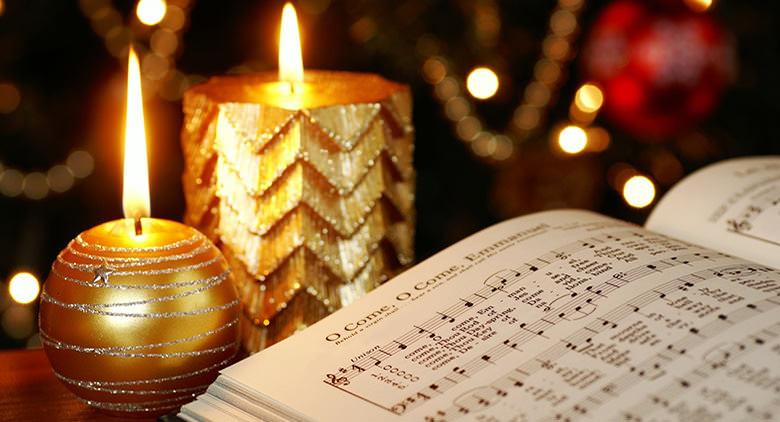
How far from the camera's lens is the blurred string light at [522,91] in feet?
3.88

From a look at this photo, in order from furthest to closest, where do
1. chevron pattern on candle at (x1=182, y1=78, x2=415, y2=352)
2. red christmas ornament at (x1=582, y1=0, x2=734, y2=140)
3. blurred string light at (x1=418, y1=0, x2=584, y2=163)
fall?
1. blurred string light at (x1=418, y1=0, x2=584, y2=163)
2. red christmas ornament at (x1=582, y1=0, x2=734, y2=140)
3. chevron pattern on candle at (x1=182, y1=78, x2=415, y2=352)

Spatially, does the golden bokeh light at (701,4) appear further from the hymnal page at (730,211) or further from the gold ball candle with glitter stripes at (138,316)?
the gold ball candle with glitter stripes at (138,316)

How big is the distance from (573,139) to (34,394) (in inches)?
32.5

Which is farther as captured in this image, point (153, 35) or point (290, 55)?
point (153, 35)

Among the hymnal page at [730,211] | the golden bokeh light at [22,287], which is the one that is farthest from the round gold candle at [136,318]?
the golden bokeh light at [22,287]

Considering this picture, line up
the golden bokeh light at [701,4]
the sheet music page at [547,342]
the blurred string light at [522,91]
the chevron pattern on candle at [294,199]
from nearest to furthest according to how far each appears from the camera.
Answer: the sheet music page at [547,342] → the chevron pattern on candle at [294,199] → the golden bokeh light at [701,4] → the blurred string light at [522,91]

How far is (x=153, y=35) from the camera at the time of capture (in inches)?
43.4

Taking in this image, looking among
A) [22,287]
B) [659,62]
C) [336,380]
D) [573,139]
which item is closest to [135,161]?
[336,380]

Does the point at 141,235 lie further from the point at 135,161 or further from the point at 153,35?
the point at 153,35

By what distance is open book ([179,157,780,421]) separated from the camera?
0.44 meters

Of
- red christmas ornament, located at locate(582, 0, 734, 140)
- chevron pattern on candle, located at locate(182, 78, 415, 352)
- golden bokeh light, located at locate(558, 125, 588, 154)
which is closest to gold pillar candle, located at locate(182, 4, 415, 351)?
chevron pattern on candle, located at locate(182, 78, 415, 352)

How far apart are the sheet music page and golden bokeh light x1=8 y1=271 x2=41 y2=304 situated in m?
0.71

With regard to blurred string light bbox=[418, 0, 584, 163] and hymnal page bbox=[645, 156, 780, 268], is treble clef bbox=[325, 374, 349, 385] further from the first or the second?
blurred string light bbox=[418, 0, 584, 163]

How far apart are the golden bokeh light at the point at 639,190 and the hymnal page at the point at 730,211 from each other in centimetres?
55
